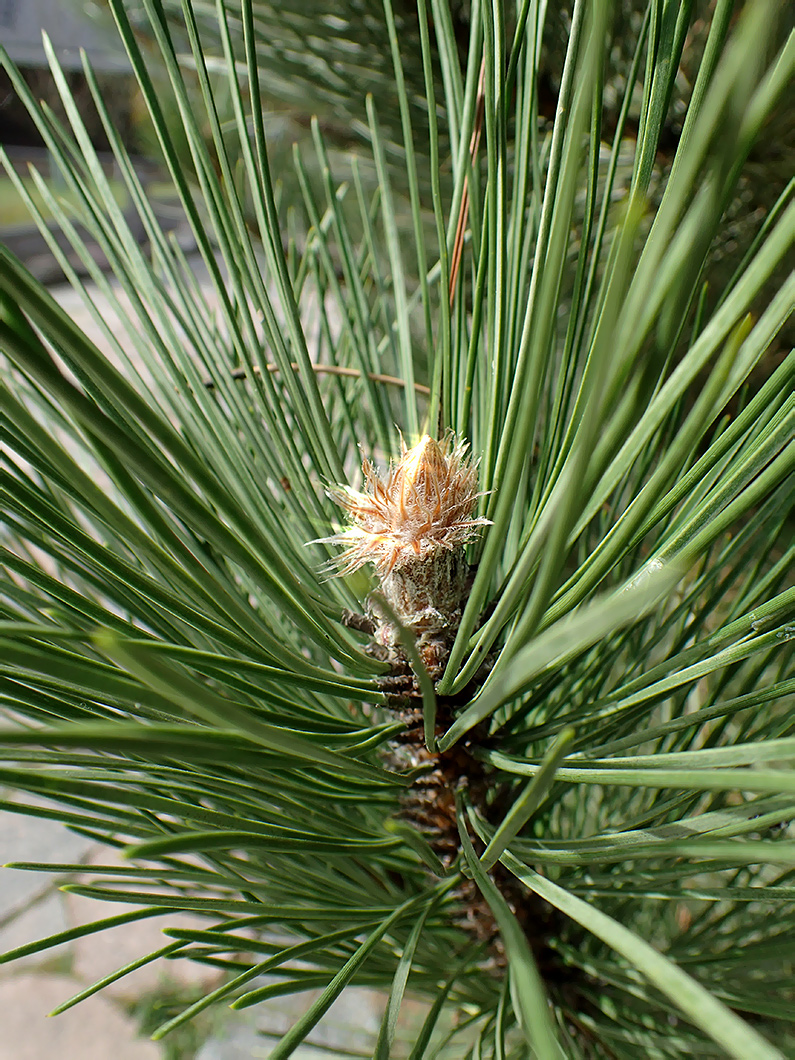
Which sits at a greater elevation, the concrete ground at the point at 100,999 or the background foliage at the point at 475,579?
the background foliage at the point at 475,579

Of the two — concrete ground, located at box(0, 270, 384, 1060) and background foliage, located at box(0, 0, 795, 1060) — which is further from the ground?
background foliage, located at box(0, 0, 795, 1060)

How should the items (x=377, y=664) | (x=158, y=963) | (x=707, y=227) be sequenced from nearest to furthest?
(x=707, y=227) < (x=377, y=664) < (x=158, y=963)

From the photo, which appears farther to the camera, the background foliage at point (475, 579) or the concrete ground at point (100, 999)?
the concrete ground at point (100, 999)

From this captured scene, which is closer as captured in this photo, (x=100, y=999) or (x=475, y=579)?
(x=475, y=579)

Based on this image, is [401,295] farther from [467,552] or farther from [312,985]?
[312,985]

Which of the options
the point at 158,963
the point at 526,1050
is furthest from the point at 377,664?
the point at 158,963

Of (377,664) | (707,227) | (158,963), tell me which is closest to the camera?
(707,227)

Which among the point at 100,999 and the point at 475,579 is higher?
the point at 475,579

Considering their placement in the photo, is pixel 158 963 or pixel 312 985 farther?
pixel 158 963
